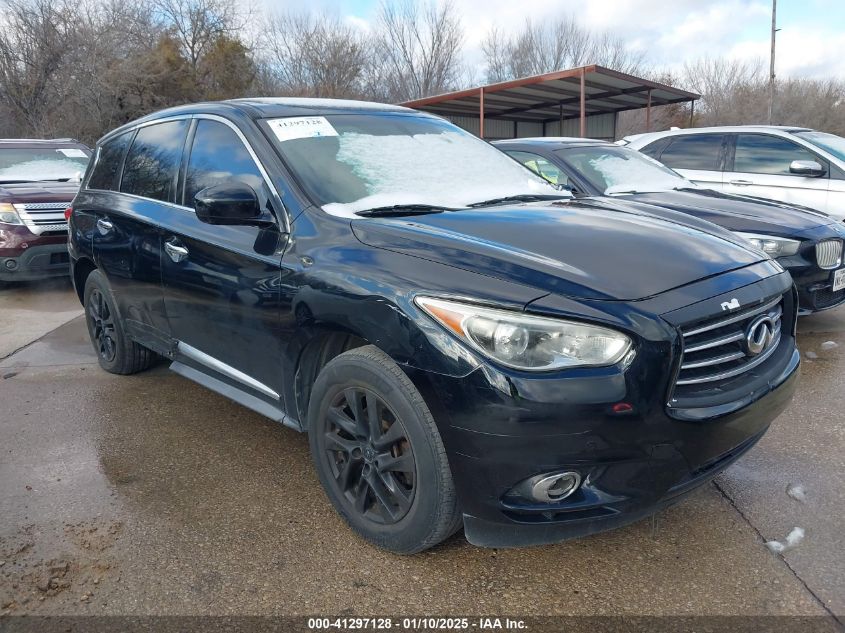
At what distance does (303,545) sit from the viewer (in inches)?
101

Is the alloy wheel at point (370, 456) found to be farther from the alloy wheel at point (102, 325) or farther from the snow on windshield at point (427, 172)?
the alloy wheel at point (102, 325)

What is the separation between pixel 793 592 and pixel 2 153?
938cm

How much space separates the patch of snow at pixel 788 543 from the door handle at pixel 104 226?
148 inches

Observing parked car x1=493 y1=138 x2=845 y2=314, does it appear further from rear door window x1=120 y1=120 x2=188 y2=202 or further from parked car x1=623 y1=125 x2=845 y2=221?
rear door window x1=120 y1=120 x2=188 y2=202

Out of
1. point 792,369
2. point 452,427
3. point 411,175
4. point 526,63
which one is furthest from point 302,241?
point 526,63

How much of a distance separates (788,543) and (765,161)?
6250mm

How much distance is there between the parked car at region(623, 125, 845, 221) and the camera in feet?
23.4

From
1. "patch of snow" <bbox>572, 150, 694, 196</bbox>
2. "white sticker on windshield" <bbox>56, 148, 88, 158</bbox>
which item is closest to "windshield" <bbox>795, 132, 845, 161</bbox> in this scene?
"patch of snow" <bbox>572, 150, 694, 196</bbox>

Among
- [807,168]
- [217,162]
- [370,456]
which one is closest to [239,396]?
[370,456]

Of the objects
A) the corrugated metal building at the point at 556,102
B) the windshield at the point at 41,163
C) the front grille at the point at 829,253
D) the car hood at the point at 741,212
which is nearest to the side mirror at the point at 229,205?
the car hood at the point at 741,212

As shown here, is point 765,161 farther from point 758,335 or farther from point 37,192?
point 37,192

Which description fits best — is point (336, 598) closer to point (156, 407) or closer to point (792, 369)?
point (792, 369)

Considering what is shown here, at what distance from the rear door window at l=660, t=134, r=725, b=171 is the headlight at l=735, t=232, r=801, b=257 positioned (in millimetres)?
3427

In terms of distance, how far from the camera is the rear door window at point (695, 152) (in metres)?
7.83
